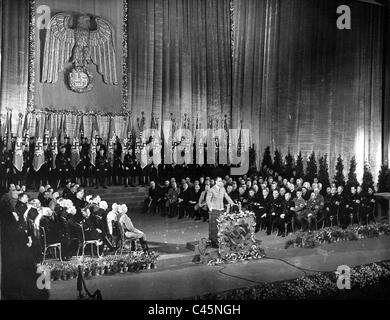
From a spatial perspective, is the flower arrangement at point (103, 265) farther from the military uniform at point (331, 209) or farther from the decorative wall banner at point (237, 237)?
the military uniform at point (331, 209)

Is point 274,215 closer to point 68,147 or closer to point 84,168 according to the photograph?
point 84,168

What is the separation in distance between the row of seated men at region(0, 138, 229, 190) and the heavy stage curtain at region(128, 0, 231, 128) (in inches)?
55.8

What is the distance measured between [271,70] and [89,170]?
5.37 metres

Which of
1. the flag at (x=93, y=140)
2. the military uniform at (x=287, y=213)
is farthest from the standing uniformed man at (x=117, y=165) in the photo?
the military uniform at (x=287, y=213)

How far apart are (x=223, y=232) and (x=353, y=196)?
3.41 metres

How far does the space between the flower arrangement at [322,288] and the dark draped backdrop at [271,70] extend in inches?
95.7

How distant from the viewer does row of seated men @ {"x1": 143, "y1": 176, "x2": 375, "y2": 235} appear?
32.9 ft

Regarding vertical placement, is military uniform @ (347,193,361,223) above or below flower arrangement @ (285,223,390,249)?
above

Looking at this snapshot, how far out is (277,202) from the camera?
405 inches

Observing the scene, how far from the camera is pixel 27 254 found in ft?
26.3

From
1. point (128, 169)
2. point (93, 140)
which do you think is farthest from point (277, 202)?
point (93, 140)

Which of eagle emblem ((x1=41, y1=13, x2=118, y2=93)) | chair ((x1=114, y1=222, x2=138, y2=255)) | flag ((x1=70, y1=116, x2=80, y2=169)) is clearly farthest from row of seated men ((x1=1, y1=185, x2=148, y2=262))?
eagle emblem ((x1=41, y1=13, x2=118, y2=93))

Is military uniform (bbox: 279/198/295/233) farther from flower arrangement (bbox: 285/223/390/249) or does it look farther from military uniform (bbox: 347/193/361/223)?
military uniform (bbox: 347/193/361/223)

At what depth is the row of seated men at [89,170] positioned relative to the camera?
341 inches
